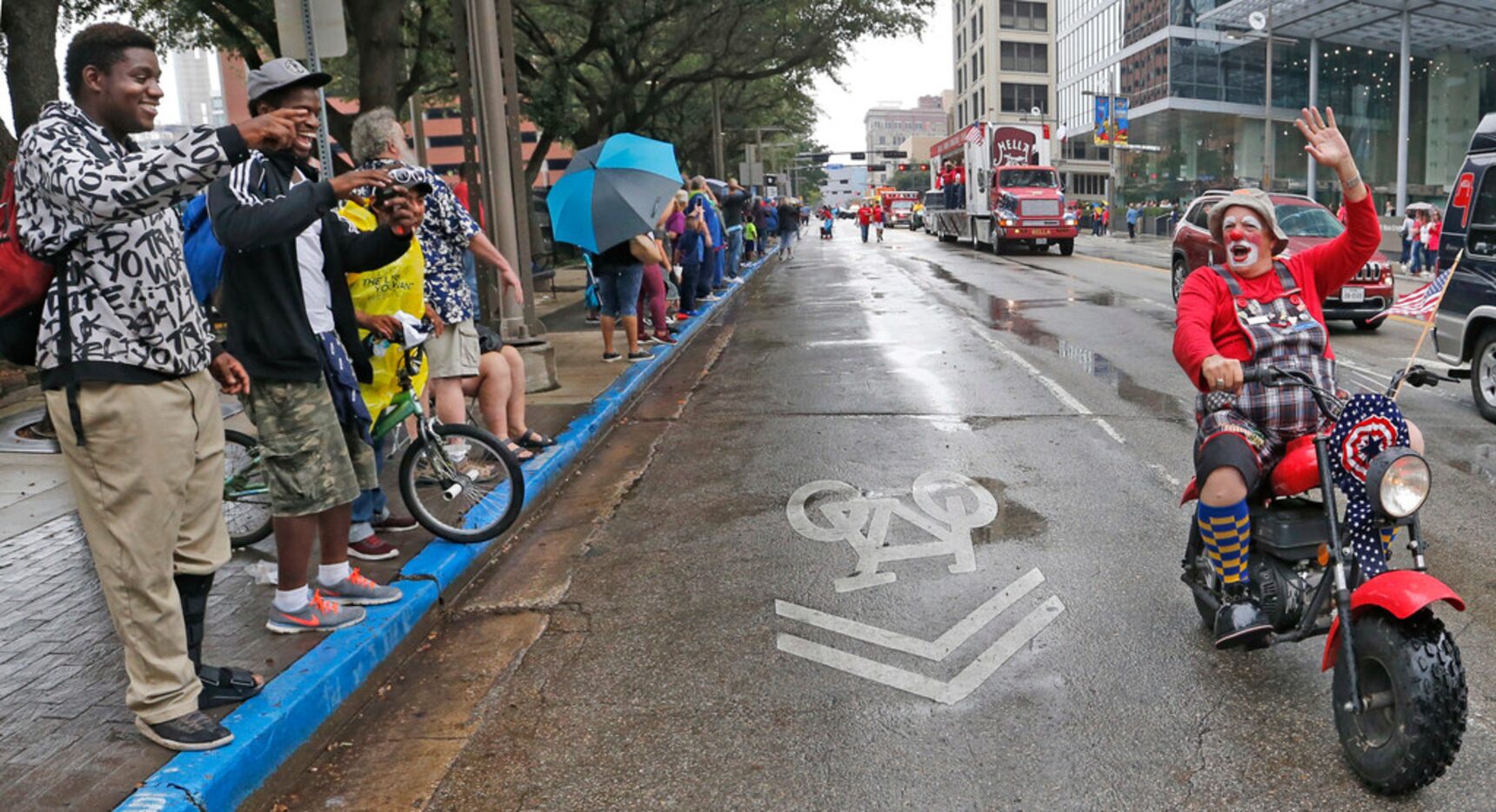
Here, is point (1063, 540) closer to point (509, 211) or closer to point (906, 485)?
point (906, 485)

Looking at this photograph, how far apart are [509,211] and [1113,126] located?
46482mm

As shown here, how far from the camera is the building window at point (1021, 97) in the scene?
285 ft

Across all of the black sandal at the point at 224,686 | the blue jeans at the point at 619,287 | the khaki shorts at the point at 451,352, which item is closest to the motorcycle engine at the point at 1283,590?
the black sandal at the point at 224,686

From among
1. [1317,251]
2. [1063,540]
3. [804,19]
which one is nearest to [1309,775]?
[1317,251]

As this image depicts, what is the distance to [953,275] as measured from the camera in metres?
23.9

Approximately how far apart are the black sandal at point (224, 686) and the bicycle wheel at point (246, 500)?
1971mm

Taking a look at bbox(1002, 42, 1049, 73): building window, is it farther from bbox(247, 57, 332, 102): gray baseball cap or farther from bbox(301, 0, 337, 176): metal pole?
bbox(247, 57, 332, 102): gray baseball cap

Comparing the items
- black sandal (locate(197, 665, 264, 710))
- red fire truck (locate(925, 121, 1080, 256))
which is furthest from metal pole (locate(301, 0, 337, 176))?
red fire truck (locate(925, 121, 1080, 256))

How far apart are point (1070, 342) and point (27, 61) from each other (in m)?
10.3

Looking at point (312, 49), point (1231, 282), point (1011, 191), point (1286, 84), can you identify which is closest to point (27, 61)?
point (312, 49)

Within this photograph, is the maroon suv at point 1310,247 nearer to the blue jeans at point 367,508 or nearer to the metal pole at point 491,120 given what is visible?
the metal pole at point 491,120

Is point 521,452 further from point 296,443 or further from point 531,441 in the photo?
point 296,443

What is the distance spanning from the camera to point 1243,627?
12.4ft

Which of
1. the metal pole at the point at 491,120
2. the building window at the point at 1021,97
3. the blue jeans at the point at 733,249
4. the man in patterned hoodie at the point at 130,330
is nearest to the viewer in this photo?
the man in patterned hoodie at the point at 130,330
